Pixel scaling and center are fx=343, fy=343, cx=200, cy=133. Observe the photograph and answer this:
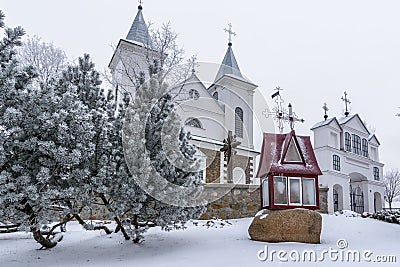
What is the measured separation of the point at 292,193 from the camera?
808 centimetres

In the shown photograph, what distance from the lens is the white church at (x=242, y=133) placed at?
17.1m

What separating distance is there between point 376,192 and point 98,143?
20.9 metres

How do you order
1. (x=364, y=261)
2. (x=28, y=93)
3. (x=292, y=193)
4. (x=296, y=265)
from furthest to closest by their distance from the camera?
1. (x=292, y=193)
2. (x=364, y=261)
3. (x=296, y=265)
4. (x=28, y=93)

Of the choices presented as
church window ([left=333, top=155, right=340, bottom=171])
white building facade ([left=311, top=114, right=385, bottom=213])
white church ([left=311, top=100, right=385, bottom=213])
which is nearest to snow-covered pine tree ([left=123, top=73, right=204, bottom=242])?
white building facade ([left=311, top=114, right=385, bottom=213])

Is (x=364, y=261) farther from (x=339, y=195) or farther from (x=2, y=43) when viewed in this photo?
(x=339, y=195)

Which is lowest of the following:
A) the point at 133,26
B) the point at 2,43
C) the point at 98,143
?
the point at 98,143

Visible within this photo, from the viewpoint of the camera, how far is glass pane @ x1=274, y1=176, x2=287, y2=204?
314 inches

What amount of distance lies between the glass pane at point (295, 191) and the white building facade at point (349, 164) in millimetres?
10726

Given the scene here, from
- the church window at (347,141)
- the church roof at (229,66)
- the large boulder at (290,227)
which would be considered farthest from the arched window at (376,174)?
the large boulder at (290,227)

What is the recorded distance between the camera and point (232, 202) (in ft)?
34.7

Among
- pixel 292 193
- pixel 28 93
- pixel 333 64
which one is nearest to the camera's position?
pixel 28 93

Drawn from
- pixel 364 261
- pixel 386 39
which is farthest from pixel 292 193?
pixel 386 39

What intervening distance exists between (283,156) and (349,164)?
13840 millimetres

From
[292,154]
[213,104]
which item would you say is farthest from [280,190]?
[213,104]
